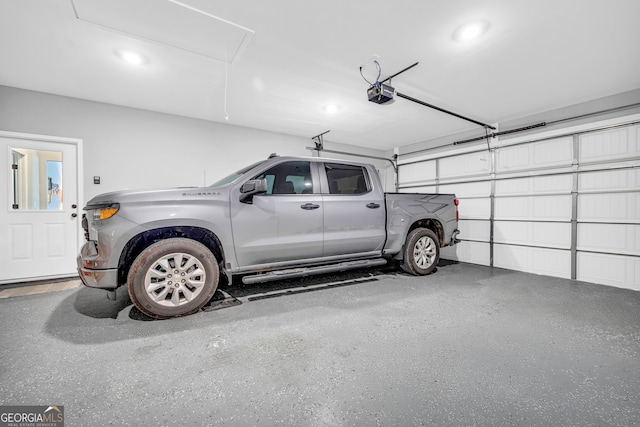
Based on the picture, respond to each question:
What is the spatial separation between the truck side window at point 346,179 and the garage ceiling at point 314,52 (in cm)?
132

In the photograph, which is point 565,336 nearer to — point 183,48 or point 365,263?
point 365,263

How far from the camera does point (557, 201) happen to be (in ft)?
14.8

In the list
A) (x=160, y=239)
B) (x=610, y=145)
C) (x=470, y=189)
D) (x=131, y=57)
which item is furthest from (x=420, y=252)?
(x=131, y=57)

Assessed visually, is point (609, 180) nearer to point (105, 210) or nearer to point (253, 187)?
point (253, 187)

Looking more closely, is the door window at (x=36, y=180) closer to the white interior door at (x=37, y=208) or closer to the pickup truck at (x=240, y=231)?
the white interior door at (x=37, y=208)

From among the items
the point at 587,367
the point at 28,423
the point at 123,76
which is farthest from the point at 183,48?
the point at 587,367

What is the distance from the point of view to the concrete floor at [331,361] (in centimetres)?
137

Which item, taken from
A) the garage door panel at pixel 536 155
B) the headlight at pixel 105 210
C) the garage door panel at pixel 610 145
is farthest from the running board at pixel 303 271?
the garage door panel at pixel 610 145

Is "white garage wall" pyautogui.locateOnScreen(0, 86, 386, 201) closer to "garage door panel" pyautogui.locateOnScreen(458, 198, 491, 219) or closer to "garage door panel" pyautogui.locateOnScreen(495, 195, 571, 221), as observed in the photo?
"garage door panel" pyautogui.locateOnScreen(458, 198, 491, 219)

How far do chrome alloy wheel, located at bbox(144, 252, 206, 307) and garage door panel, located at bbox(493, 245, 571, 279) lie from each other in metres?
5.70

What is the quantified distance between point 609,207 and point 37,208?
9363mm

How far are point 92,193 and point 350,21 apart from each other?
496 cm

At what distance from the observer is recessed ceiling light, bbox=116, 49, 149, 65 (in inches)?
119

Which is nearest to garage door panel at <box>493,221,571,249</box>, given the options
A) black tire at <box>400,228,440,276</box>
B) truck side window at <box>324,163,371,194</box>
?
black tire at <box>400,228,440,276</box>
